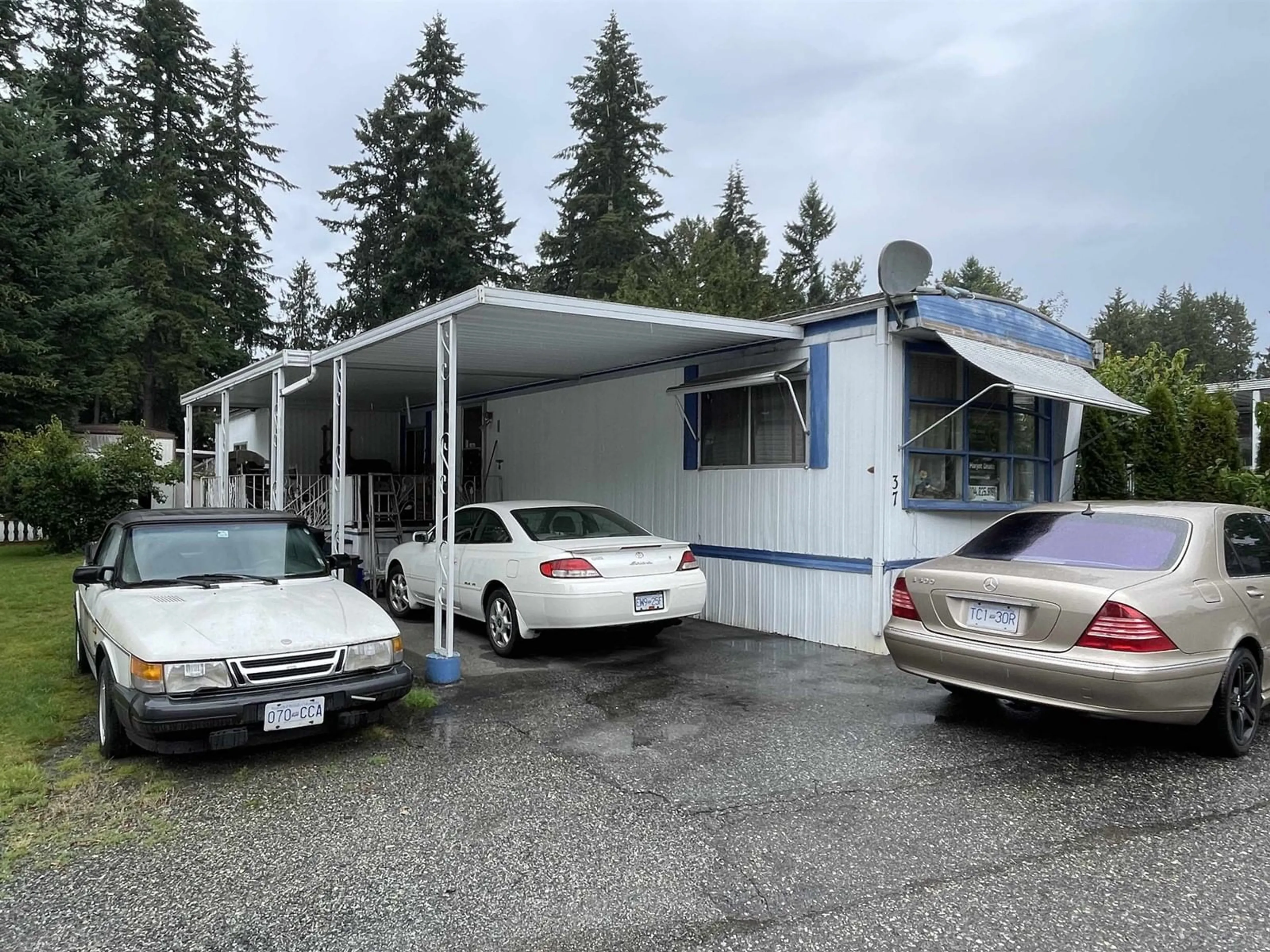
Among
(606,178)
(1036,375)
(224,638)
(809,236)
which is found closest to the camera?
(224,638)

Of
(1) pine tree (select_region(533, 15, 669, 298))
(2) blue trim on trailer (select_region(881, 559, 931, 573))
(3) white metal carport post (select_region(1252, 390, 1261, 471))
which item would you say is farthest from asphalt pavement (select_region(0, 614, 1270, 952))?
(1) pine tree (select_region(533, 15, 669, 298))

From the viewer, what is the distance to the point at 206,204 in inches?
1361

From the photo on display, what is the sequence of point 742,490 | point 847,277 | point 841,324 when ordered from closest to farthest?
point 841,324
point 742,490
point 847,277

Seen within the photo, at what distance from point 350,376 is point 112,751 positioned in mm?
7373

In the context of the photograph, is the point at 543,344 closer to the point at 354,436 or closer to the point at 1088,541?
the point at 1088,541

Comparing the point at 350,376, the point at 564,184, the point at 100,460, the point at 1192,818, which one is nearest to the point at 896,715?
the point at 1192,818

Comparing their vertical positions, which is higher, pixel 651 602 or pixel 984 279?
pixel 984 279

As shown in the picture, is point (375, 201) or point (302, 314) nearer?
point (375, 201)

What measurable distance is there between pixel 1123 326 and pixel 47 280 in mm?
51420

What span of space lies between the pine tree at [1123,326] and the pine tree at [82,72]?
→ 157 feet

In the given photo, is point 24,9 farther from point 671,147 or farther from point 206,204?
point 671,147

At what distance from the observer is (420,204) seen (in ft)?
96.7

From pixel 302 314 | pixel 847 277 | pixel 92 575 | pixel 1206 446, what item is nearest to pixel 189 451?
pixel 92 575

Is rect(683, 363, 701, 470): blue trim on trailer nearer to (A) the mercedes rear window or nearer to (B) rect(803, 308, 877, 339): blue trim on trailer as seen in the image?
(B) rect(803, 308, 877, 339): blue trim on trailer
